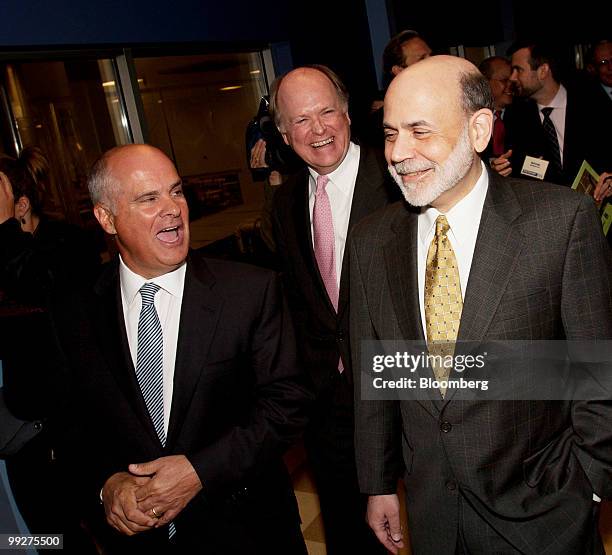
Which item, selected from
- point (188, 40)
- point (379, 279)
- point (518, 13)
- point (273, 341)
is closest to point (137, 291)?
point (273, 341)

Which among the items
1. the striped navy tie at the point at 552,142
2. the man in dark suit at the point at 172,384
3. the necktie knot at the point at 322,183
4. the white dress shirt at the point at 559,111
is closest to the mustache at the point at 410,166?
the man in dark suit at the point at 172,384

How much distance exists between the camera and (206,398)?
175cm

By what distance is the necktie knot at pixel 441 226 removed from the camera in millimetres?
1622

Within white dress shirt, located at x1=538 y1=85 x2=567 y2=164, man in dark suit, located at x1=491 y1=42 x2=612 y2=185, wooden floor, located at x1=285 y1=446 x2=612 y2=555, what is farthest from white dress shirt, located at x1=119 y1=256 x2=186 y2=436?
white dress shirt, located at x1=538 y1=85 x2=567 y2=164

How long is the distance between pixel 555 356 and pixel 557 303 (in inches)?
5.7

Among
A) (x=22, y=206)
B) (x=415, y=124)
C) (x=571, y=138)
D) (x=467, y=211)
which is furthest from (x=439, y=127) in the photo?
(x=571, y=138)

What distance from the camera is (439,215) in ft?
5.42

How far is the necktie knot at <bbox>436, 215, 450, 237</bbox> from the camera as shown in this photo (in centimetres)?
162

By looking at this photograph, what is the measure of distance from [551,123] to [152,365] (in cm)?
324

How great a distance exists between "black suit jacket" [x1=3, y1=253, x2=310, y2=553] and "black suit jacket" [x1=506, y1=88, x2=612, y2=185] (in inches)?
103

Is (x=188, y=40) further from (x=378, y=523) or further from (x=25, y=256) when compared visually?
(x=378, y=523)

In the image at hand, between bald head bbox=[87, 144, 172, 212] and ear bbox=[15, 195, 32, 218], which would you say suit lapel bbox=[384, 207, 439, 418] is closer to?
bald head bbox=[87, 144, 172, 212]

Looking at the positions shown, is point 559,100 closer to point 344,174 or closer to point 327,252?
point 344,174

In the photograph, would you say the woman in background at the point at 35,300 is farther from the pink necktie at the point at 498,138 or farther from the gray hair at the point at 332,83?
the pink necktie at the point at 498,138
